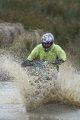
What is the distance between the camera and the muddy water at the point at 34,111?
14.3 meters

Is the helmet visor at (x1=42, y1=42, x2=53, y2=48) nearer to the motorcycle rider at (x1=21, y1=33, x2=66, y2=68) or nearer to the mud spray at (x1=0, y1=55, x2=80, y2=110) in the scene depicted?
the motorcycle rider at (x1=21, y1=33, x2=66, y2=68)

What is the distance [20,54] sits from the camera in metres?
28.7

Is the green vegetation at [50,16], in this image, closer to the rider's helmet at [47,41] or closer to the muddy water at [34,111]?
the muddy water at [34,111]

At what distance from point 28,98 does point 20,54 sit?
13201mm

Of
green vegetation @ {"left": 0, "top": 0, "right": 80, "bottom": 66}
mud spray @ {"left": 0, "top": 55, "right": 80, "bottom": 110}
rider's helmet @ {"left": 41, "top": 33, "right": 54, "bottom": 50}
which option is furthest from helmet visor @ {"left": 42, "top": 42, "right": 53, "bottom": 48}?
green vegetation @ {"left": 0, "top": 0, "right": 80, "bottom": 66}

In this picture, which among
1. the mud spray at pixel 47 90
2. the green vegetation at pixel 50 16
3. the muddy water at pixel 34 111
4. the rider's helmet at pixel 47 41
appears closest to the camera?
the muddy water at pixel 34 111

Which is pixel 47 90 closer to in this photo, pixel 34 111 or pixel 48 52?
pixel 34 111

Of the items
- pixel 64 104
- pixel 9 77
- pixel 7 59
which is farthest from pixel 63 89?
pixel 7 59

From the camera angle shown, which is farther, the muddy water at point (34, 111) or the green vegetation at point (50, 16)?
the green vegetation at point (50, 16)

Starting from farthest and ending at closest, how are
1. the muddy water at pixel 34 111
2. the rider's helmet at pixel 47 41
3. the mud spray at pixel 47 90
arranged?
1. the rider's helmet at pixel 47 41
2. the mud spray at pixel 47 90
3. the muddy water at pixel 34 111

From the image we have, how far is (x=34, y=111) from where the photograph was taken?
591 inches

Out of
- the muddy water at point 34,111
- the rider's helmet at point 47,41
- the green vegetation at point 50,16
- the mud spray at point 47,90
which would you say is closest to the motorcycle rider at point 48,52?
the rider's helmet at point 47,41

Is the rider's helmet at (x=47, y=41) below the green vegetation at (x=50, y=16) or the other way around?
the other way around

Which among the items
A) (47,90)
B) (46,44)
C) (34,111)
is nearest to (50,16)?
(46,44)
